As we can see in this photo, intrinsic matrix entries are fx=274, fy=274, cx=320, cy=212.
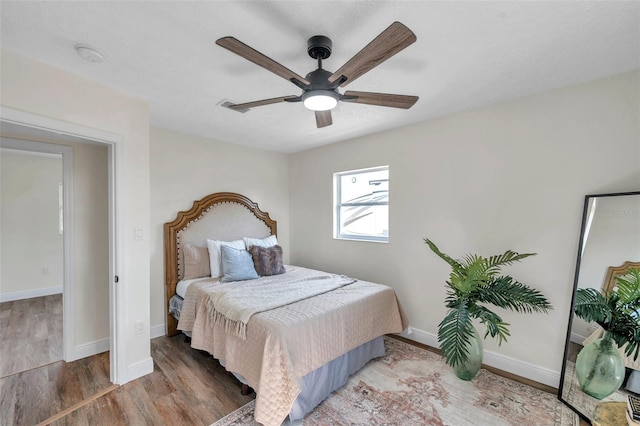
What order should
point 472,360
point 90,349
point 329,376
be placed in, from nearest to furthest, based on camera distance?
point 329,376 → point 472,360 → point 90,349

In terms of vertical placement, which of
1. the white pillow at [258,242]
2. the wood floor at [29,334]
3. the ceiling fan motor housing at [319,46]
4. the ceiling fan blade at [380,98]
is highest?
the ceiling fan motor housing at [319,46]

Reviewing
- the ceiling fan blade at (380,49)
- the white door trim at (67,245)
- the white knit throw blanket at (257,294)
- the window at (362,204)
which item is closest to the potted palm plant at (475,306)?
the white knit throw blanket at (257,294)

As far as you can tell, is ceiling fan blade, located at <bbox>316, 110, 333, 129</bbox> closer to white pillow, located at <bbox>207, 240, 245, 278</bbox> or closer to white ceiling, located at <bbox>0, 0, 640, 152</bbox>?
white ceiling, located at <bbox>0, 0, 640, 152</bbox>

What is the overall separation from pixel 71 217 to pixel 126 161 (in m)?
0.90

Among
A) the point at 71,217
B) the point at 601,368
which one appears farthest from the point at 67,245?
the point at 601,368

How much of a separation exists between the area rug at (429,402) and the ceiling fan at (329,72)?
2.14 meters

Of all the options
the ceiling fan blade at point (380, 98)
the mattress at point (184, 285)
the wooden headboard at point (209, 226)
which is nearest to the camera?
the ceiling fan blade at point (380, 98)

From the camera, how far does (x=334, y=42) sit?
162 cm

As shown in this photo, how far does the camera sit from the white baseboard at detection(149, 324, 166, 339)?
313cm

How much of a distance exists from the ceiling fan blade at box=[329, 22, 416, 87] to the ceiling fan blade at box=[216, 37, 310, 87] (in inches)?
9.4

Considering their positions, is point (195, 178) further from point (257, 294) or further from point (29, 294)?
→ point (29, 294)

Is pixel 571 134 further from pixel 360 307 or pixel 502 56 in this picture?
pixel 360 307

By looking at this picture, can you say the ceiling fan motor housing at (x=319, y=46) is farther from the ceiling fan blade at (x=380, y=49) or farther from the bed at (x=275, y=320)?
the bed at (x=275, y=320)

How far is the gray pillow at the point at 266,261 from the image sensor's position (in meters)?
3.34
